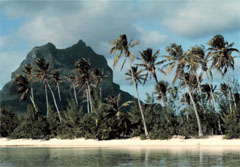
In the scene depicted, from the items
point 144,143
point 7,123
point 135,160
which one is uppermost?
point 7,123

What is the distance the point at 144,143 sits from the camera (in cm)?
4381

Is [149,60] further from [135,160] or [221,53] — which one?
[135,160]

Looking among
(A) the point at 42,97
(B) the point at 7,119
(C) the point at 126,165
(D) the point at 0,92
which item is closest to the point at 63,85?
(A) the point at 42,97

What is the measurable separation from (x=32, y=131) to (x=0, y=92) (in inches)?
4883

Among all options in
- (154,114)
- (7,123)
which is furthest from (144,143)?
(7,123)

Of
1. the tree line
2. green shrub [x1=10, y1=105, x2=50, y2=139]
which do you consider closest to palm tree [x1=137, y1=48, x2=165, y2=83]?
the tree line

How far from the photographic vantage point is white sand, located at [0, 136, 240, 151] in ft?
126

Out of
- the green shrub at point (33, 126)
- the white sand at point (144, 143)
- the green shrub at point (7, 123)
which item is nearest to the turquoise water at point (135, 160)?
the white sand at point (144, 143)

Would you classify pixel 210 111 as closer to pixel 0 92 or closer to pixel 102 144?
pixel 102 144

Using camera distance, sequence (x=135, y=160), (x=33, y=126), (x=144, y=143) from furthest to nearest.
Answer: (x=33, y=126), (x=144, y=143), (x=135, y=160)

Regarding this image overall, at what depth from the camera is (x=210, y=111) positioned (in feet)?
149

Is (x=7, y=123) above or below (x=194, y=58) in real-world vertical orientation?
below

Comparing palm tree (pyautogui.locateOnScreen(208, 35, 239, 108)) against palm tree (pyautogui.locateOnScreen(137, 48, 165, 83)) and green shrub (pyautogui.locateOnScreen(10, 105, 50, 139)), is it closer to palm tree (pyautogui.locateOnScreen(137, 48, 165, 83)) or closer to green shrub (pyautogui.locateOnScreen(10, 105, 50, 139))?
palm tree (pyautogui.locateOnScreen(137, 48, 165, 83))

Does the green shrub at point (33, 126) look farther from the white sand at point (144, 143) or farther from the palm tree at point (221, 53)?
the palm tree at point (221, 53)
